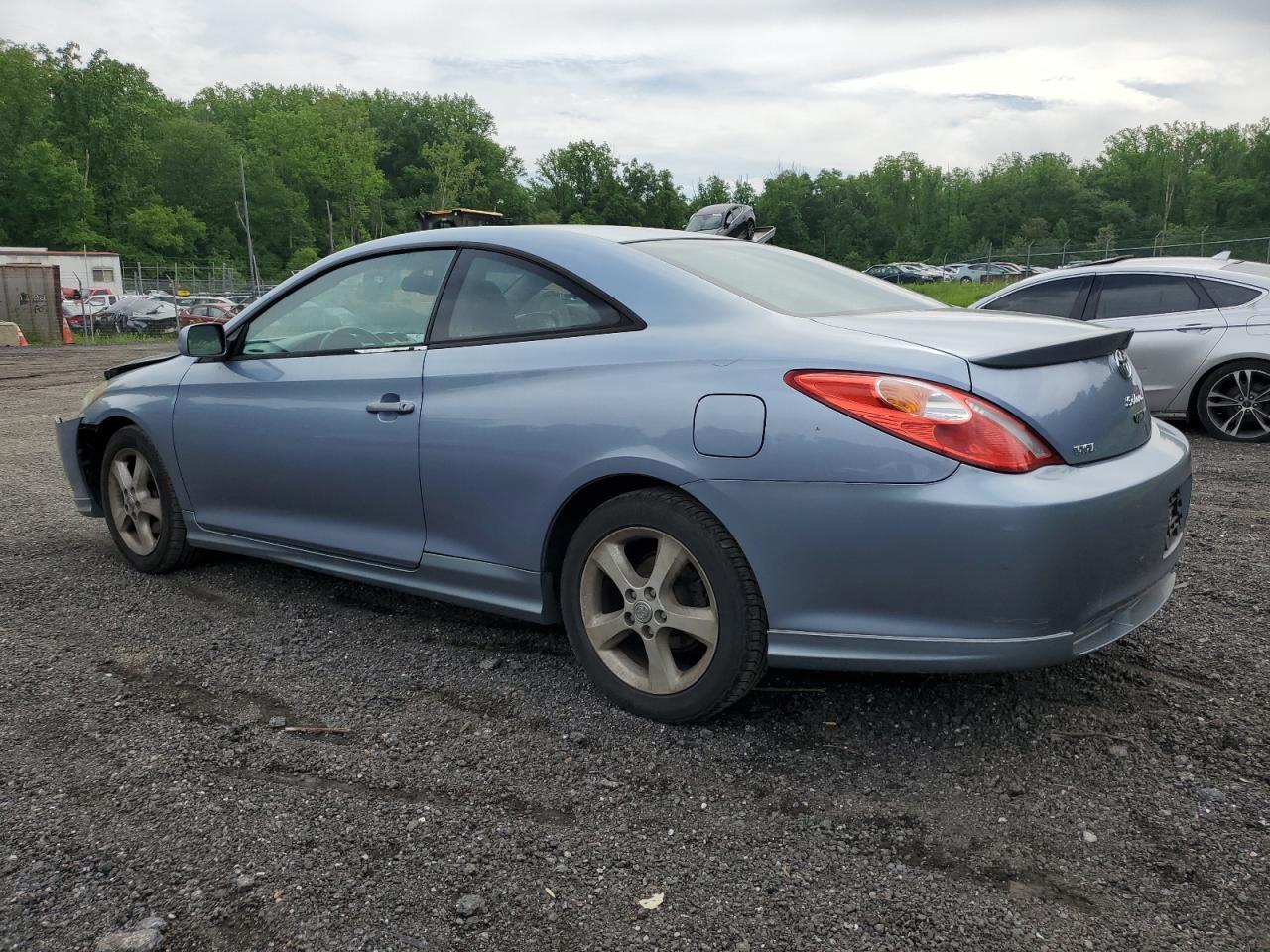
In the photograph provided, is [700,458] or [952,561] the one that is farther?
[700,458]

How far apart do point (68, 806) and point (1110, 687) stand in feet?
9.96

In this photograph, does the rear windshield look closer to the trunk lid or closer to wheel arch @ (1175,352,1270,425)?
the trunk lid

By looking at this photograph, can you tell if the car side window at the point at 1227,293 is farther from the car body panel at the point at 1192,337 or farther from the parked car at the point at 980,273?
the parked car at the point at 980,273

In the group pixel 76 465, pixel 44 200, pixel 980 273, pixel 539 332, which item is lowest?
pixel 76 465

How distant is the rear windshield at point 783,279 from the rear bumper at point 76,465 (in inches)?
126

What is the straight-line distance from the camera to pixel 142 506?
4.82m

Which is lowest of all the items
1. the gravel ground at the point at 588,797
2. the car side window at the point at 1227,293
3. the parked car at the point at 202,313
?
the gravel ground at the point at 588,797

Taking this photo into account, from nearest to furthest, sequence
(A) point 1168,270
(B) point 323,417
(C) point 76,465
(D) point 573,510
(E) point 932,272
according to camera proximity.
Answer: (D) point 573,510
(B) point 323,417
(C) point 76,465
(A) point 1168,270
(E) point 932,272

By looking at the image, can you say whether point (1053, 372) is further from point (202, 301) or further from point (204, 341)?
point (202, 301)

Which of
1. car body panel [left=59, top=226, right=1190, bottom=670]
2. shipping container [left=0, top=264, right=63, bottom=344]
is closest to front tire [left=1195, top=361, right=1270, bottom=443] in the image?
car body panel [left=59, top=226, right=1190, bottom=670]

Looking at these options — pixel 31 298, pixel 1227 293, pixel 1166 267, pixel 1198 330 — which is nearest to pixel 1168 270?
pixel 1166 267

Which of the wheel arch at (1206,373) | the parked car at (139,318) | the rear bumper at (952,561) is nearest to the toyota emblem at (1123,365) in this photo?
the rear bumper at (952,561)

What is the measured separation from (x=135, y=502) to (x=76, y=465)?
20.0 inches

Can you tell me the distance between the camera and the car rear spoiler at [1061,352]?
2.67 metres
